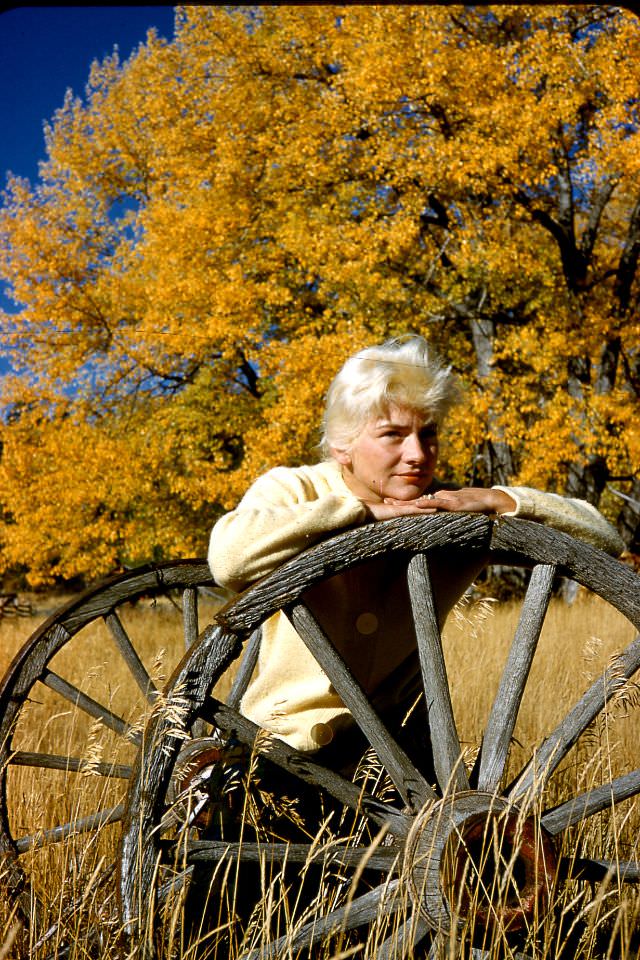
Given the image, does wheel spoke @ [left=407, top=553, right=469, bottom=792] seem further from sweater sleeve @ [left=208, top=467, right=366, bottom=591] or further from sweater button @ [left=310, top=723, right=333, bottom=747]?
sweater button @ [left=310, top=723, right=333, bottom=747]

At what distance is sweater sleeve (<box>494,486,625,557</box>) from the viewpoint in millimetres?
1725

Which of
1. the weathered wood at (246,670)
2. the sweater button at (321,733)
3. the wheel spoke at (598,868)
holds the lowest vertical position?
the wheel spoke at (598,868)

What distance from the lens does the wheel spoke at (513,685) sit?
1.66 metres

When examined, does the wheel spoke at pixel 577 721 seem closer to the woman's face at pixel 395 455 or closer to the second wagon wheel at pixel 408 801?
the second wagon wheel at pixel 408 801

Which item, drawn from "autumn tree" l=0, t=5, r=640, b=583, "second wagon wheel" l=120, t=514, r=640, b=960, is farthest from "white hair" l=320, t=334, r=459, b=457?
"autumn tree" l=0, t=5, r=640, b=583

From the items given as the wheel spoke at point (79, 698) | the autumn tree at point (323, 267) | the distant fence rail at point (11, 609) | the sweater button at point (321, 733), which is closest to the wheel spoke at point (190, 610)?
the wheel spoke at point (79, 698)

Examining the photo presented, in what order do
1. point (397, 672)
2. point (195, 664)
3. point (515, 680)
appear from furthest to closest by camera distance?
point (397, 672) → point (515, 680) → point (195, 664)

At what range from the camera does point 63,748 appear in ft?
12.3

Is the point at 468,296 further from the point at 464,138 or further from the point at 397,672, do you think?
the point at 397,672

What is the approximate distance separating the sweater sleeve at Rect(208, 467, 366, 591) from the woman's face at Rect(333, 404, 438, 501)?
31 cm

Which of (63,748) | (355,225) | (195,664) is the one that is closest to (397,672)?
(195,664)

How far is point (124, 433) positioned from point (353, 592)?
9.74 m

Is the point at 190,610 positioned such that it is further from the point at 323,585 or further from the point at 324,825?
the point at 324,825

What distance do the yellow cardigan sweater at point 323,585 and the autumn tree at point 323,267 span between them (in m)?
6.22
